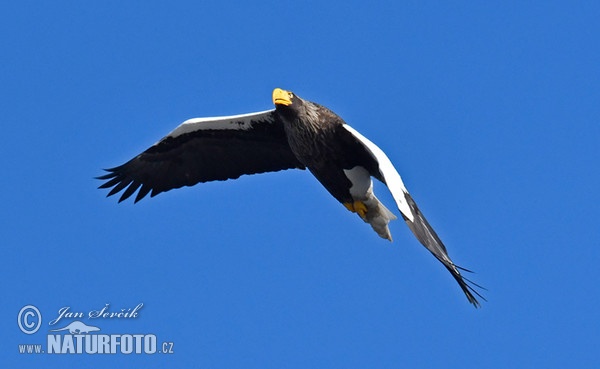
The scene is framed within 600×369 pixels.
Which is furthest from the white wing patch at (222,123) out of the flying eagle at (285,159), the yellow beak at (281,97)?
the yellow beak at (281,97)

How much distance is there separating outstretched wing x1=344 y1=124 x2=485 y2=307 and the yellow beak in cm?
88

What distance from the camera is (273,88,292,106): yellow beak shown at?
564 inches

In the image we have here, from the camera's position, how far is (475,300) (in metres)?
13.5

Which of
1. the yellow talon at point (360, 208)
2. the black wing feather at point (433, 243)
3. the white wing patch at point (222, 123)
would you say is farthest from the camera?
the white wing patch at point (222, 123)

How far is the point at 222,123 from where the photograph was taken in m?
15.7

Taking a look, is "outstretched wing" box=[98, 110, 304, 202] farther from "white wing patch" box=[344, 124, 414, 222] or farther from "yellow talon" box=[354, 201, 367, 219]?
"white wing patch" box=[344, 124, 414, 222]

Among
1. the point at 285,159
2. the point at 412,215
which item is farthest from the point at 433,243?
the point at 285,159

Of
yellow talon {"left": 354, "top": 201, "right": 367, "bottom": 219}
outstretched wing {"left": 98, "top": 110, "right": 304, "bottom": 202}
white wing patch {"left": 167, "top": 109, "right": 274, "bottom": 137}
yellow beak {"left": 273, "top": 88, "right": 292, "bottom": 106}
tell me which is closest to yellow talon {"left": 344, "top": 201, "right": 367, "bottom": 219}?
yellow talon {"left": 354, "top": 201, "right": 367, "bottom": 219}

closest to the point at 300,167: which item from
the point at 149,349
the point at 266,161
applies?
the point at 266,161

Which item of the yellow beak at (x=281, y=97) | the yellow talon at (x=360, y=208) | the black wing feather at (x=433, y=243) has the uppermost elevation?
the yellow beak at (x=281, y=97)

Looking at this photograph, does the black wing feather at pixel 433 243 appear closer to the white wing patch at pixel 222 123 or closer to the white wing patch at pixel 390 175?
the white wing patch at pixel 390 175

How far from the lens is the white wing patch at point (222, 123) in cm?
1541

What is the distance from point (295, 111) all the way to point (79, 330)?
3.96m

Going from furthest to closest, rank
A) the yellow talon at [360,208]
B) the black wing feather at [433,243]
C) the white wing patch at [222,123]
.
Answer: the white wing patch at [222,123] → the yellow talon at [360,208] → the black wing feather at [433,243]
